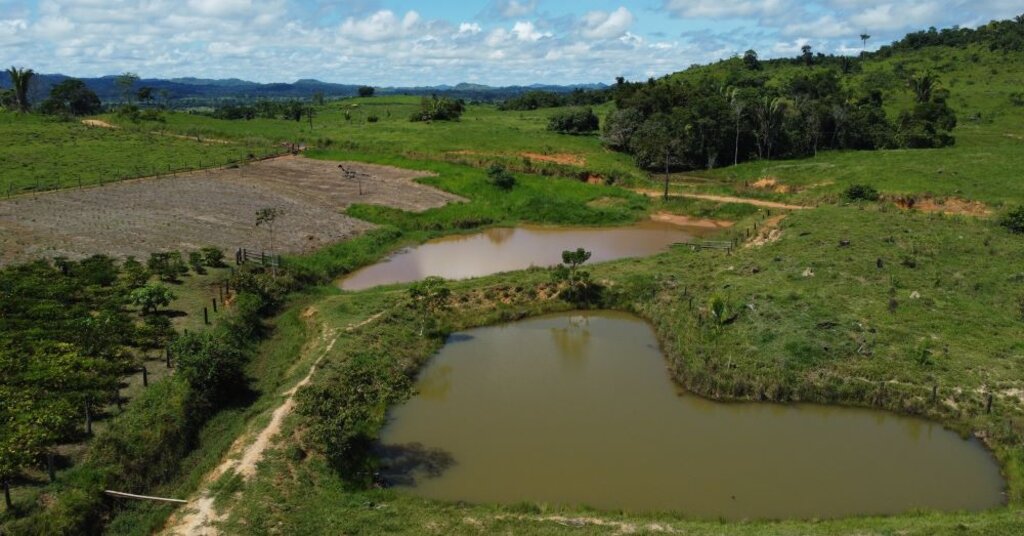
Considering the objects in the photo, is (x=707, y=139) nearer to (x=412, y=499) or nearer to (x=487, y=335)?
(x=487, y=335)

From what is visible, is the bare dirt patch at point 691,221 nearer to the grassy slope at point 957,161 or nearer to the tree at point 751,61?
the grassy slope at point 957,161

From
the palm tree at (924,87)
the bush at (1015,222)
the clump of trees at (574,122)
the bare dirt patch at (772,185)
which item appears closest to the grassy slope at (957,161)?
the bare dirt patch at (772,185)

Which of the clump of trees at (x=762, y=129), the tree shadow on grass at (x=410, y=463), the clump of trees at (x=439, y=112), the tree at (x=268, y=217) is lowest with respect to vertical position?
the tree shadow on grass at (x=410, y=463)

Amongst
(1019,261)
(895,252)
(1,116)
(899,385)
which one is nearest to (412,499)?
(899,385)

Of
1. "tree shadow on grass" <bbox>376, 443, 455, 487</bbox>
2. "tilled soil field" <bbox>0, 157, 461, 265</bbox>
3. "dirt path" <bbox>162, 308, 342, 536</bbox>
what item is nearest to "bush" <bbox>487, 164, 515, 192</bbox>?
"tilled soil field" <bbox>0, 157, 461, 265</bbox>

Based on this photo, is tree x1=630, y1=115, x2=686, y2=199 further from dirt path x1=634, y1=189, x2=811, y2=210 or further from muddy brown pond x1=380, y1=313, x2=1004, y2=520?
muddy brown pond x1=380, y1=313, x2=1004, y2=520

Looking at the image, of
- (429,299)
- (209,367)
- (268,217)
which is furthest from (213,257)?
(209,367)
